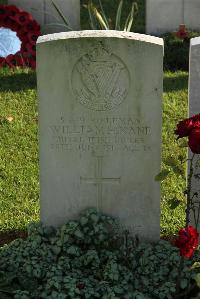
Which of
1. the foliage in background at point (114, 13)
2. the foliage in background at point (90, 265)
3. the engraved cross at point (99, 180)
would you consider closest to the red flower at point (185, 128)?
the engraved cross at point (99, 180)

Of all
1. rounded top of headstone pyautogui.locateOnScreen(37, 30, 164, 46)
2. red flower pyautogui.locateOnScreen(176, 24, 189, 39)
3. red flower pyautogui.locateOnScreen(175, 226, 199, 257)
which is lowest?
red flower pyautogui.locateOnScreen(175, 226, 199, 257)

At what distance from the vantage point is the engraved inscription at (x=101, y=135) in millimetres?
4621

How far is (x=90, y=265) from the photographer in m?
4.64

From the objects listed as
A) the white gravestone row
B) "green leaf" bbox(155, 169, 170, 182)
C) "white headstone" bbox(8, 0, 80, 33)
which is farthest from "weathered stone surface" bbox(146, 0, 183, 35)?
"green leaf" bbox(155, 169, 170, 182)

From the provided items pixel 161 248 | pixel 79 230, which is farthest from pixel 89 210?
pixel 161 248

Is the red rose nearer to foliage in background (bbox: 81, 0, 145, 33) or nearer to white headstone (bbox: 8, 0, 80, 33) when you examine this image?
white headstone (bbox: 8, 0, 80, 33)

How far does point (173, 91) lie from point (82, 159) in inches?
134

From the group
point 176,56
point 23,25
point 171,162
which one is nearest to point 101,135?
point 171,162

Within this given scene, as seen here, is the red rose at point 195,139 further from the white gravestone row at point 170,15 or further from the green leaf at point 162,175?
the white gravestone row at point 170,15

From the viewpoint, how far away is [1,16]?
9047 mm

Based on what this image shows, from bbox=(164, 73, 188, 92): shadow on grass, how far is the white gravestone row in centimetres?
143

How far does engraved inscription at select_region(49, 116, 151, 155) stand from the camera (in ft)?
15.2

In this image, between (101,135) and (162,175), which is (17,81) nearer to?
(101,135)

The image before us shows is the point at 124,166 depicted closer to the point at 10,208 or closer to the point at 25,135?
the point at 10,208
